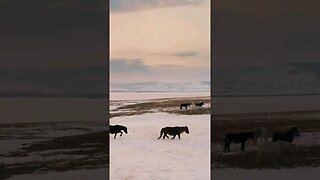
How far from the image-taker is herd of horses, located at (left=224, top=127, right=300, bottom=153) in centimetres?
352

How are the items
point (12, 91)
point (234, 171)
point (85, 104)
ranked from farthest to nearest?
Result: point (234, 171)
point (85, 104)
point (12, 91)

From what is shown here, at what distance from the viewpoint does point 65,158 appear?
3.24 meters

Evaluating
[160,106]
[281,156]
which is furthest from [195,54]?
[281,156]

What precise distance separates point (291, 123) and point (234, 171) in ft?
1.92

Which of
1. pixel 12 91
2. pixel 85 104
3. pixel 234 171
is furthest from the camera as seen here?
pixel 234 171

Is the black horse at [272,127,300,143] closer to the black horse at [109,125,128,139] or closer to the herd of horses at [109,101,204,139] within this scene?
the herd of horses at [109,101,204,139]

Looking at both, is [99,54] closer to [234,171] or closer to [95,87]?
[95,87]

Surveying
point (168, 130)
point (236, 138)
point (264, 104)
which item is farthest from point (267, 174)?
point (168, 130)

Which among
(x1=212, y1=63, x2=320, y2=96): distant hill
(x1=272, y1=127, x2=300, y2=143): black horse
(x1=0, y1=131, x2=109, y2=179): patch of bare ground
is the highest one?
(x1=212, y1=63, x2=320, y2=96): distant hill

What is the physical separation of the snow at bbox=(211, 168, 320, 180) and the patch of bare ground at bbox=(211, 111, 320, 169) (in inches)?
1.4

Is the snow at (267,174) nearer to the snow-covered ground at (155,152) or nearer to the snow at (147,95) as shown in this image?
the snow-covered ground at (155,152)

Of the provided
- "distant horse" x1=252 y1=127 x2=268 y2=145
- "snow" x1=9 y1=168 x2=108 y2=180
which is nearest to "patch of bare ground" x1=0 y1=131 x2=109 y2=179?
"snow" x1=9 y1=168 x2=108 y2=180

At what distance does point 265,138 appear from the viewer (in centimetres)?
360

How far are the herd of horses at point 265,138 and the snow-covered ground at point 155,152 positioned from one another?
23cm
